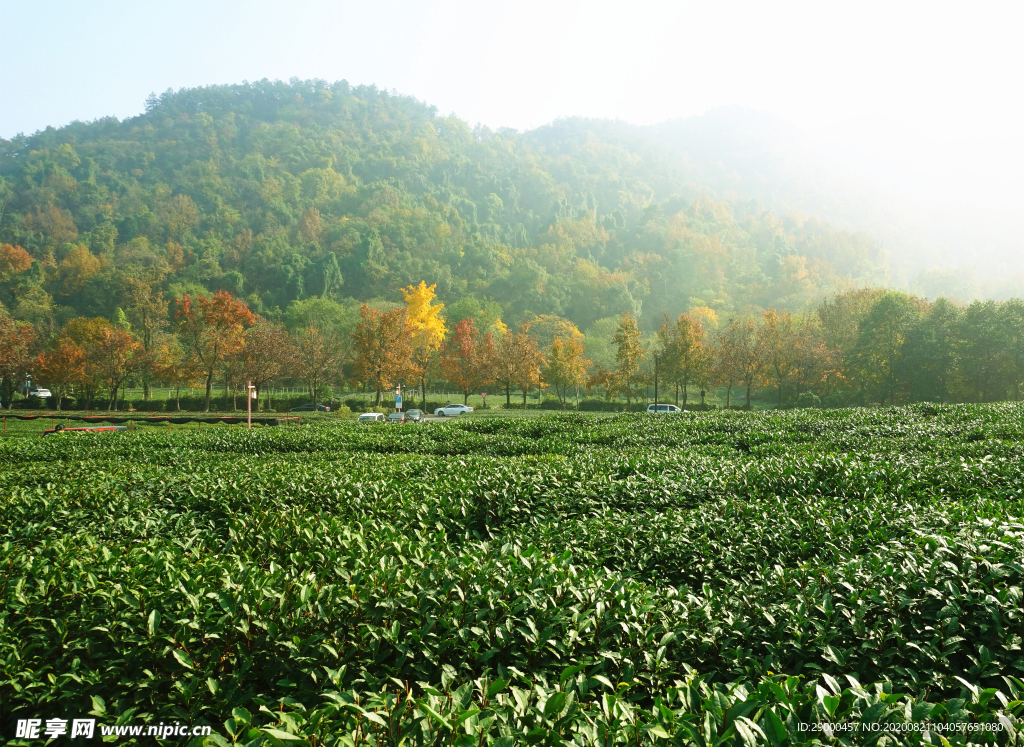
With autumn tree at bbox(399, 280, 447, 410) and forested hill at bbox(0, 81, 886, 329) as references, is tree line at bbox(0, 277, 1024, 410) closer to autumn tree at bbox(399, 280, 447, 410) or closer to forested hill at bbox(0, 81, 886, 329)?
autumn tree at bbox(399, 280, 447, 410)

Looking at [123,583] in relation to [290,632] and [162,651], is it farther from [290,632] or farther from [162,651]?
[290,632]

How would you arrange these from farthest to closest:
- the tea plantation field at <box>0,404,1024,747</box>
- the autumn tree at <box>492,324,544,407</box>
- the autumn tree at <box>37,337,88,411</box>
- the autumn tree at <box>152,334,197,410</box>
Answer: the autumn tree at <box>492,324,544,407</box> < the autumn tree at <box>152,334,197,410</box> < the autumn tree at <box>37,337,88,411</box> < the tea plantation field at <box>0,404,1024,747</box>

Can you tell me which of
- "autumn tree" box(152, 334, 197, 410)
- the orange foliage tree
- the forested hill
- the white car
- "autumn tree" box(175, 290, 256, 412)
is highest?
the forested hill

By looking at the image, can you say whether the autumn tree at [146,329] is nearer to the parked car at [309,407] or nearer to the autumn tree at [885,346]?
the parked car at [309,407]

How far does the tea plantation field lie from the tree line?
106 ft

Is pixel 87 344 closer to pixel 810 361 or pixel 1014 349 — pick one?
pixel 810 361

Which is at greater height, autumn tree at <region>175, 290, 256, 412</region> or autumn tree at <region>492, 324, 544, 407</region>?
autumn tree at <region>175, 290, 256, 412</region>

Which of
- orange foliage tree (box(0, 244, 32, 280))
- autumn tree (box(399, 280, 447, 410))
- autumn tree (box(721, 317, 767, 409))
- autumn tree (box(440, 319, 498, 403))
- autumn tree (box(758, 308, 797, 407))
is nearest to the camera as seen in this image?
autumn tree (box(721, 317, 767, 409))

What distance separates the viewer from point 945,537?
374 cm

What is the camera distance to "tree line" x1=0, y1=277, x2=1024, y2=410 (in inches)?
1396

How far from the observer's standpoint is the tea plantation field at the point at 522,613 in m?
2.10

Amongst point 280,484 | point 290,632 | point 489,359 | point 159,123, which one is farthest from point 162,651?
point 159,123

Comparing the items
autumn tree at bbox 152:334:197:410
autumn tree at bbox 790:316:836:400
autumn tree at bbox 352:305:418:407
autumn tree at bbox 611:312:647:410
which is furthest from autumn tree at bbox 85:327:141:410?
autumn tree at bbox 790:316:836:400

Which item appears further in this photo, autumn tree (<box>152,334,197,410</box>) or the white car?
the white car
